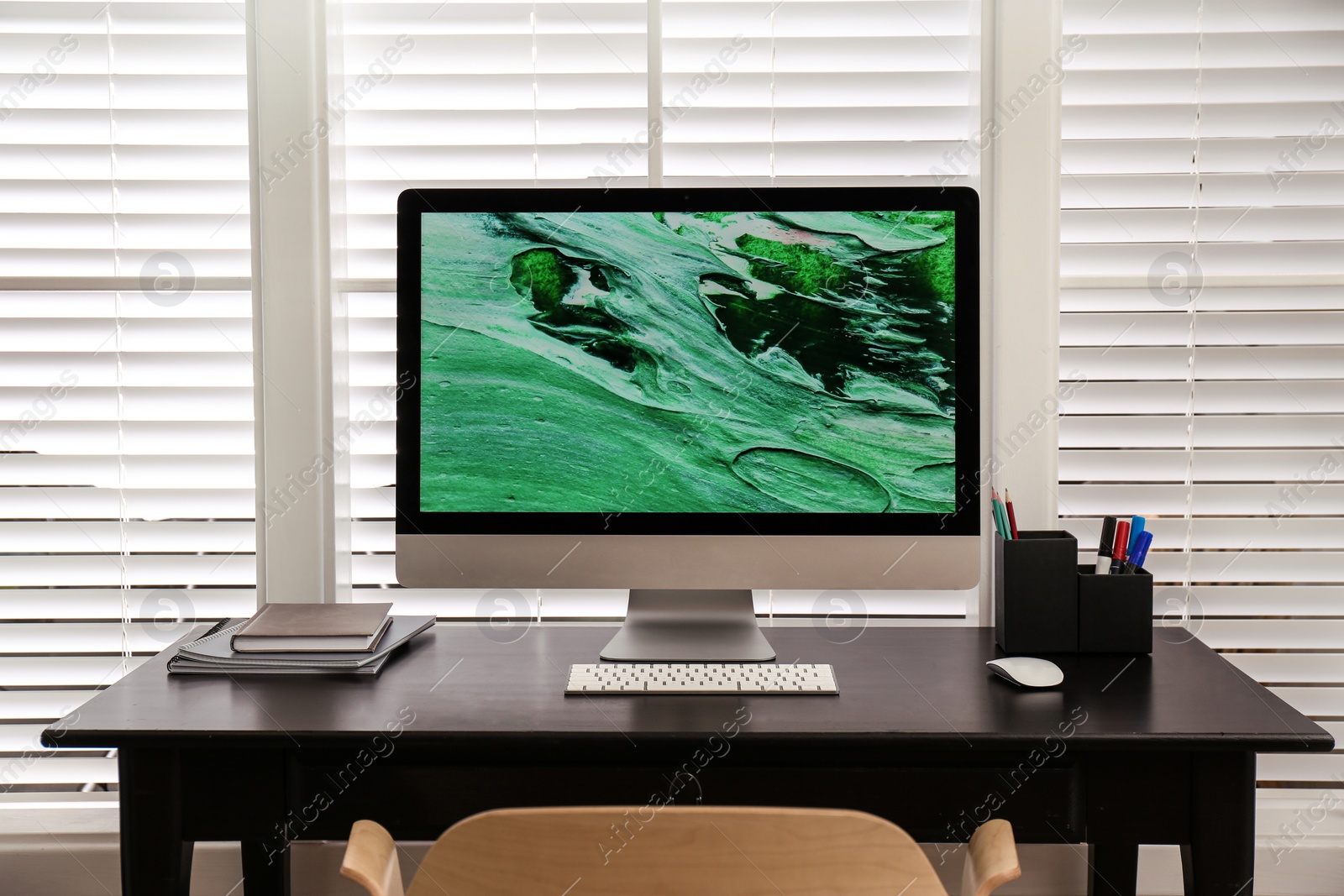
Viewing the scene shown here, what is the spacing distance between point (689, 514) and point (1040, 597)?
56cm

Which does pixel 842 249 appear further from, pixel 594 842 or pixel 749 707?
pixel 594 842

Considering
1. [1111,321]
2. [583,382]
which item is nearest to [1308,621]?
[1111,321]

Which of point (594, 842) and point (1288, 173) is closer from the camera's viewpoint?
point (594, 842)

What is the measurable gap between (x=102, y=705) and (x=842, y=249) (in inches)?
47.1

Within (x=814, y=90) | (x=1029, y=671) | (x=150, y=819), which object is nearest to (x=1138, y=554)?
(x=1029, y=671)

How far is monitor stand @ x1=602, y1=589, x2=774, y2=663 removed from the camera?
4.04 feet

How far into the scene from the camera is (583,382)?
4.17 ft

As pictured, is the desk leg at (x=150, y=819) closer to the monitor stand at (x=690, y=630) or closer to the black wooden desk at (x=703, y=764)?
the black wooden desk at (x=703, y=764)

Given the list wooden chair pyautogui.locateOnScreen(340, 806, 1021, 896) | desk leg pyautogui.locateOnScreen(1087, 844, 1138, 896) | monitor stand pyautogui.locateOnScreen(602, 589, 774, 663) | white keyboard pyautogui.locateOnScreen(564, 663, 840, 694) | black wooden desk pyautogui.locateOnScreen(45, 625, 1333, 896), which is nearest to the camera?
wooden chair pyautogui.locateOnScreen(340, 806, 1021, 896)

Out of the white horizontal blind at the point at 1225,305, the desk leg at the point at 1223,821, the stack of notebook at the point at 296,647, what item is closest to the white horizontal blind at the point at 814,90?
the white horizontal blind at the point at 1225,305

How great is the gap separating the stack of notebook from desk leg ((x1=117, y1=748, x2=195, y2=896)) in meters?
0.19

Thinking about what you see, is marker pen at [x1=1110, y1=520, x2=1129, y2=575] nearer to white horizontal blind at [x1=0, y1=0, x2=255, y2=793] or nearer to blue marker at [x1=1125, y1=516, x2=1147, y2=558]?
blue marker at [x1=1125, y1=516, x2=1147, y2=558]

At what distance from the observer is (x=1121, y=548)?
136 cm

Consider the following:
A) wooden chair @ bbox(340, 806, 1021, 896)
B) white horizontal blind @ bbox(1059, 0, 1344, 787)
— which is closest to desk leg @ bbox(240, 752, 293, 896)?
wooden chair @ bbox(340, 806, 1021, 896)
